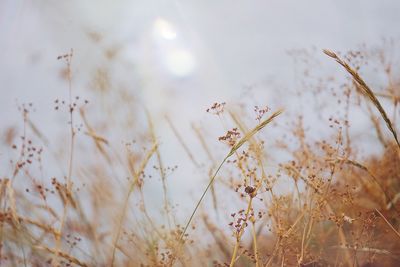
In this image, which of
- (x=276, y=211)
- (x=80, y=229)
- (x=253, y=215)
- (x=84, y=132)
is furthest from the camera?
(x=84, y=132)

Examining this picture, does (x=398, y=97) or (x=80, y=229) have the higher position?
(x=398, y=97)

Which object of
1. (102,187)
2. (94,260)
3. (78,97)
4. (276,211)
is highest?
(78,97)

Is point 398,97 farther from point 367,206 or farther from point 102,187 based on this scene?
point 102,187

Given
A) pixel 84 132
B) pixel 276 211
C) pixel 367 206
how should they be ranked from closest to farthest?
pixel 276 211
pixel 84 132
pixel 367 206

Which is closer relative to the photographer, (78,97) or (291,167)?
(291,167)

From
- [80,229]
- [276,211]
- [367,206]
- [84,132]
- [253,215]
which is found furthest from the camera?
[367,206]

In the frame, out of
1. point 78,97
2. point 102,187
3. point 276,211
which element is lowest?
point 276,211

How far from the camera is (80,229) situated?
2.99 meters

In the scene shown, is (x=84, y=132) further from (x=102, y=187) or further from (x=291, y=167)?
(x=291, y=167)

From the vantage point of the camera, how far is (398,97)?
3799mm

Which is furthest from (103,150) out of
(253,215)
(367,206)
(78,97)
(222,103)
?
(367,206)

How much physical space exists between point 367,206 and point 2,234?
9.32ft

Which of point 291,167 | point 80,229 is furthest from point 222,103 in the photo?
point 80,229

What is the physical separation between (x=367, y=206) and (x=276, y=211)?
1367 millimetres
